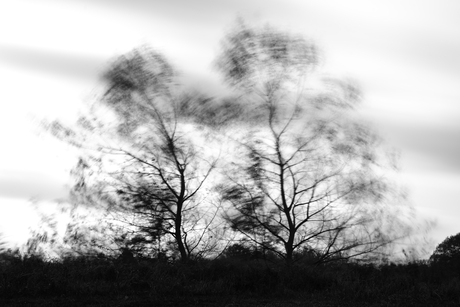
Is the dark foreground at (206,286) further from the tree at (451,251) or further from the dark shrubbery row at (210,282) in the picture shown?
the tree at (451,251)

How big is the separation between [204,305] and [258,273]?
314 centimetres

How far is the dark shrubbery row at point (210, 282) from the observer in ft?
34.0

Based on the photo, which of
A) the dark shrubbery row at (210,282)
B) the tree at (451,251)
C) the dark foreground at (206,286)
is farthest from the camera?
the tree at (451,251)

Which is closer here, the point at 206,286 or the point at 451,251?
the point at 206,286

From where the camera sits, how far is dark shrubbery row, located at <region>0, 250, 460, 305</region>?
34.0 feet

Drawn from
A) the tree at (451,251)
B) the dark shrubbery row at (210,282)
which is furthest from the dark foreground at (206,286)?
the tree at (451,251)

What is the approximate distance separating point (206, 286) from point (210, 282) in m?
0.38

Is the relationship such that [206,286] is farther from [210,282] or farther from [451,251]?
[451,251]

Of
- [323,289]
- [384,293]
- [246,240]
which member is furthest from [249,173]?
[384,293]

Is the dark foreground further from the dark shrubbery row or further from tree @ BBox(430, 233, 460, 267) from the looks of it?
tree @ BBox(430, 233, 460, 267)

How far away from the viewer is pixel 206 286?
11.1 m

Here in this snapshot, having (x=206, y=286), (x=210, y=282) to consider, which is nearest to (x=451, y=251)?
(x=210, y=282)

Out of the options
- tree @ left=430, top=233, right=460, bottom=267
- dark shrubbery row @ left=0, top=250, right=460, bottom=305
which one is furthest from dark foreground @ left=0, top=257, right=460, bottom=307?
tree @ left=430, top=233, right=460, bottom=267

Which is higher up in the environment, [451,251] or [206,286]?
[451,251]
